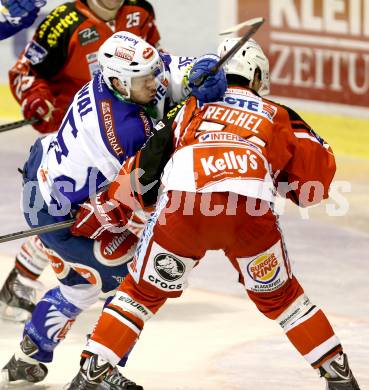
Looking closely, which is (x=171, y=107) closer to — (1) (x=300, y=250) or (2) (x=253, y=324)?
(2) (x=253, y=324)

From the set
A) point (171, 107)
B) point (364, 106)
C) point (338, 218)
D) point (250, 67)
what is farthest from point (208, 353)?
point (364, 106)

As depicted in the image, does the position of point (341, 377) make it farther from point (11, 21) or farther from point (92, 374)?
point (11, 21)

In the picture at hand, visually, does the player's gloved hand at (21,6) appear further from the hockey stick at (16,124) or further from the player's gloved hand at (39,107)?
the player's gloved hand at (39,107)

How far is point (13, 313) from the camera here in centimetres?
605

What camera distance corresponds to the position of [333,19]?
8.04 metres

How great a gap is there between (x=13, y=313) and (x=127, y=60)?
1.61 meters

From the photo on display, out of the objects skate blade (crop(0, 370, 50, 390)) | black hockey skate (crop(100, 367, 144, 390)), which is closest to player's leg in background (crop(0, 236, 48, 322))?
skate blade (crop(0, 370, 50, 390))

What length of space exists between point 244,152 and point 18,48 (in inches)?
195

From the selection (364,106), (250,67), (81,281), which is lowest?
(364,106)

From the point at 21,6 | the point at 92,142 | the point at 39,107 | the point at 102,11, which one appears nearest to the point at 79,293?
the point at 92,142

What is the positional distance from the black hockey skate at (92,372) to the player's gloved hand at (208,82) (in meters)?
0.87

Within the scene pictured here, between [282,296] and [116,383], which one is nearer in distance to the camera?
[282,296]

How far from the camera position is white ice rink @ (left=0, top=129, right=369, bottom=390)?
5262 mm

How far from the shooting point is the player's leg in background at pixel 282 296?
14.6 ft
